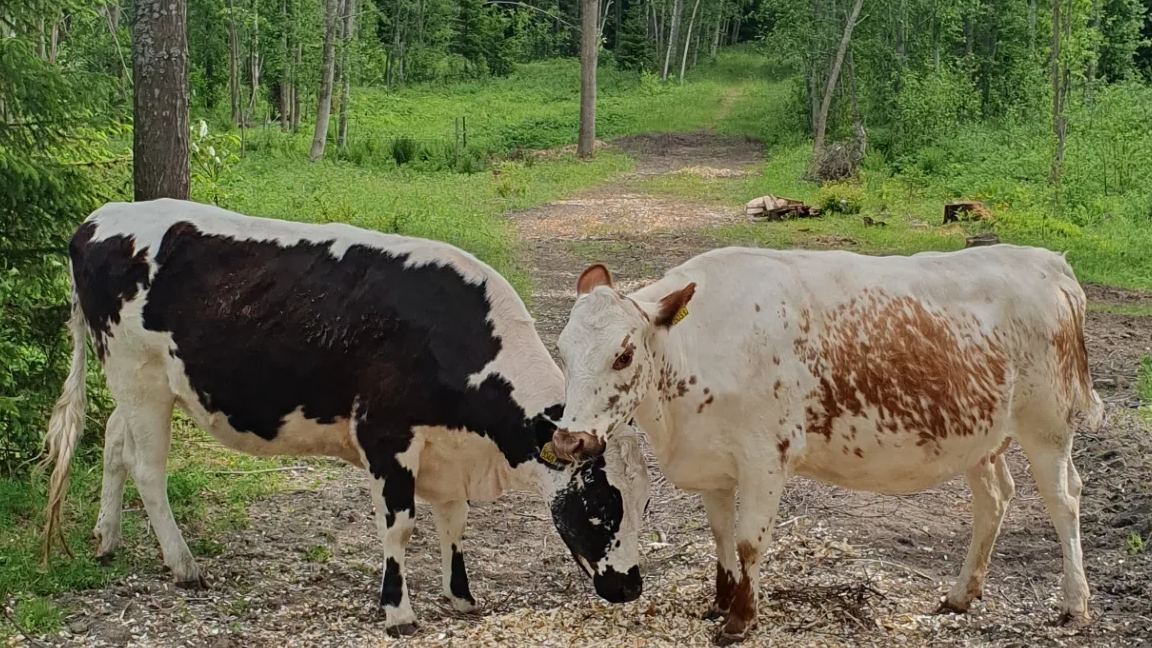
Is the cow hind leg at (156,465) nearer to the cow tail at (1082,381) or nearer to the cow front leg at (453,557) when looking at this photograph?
the cow front leg at (453,557)

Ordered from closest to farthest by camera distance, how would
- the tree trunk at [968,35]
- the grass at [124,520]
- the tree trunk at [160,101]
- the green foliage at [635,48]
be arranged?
the grass at [124,520]
the tree trunk at [160,101]
the tree trunk at [968,35]
the green foliage at [635,48]

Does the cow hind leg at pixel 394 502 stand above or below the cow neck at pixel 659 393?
below

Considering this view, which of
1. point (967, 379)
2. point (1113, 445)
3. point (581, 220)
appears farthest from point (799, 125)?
point (967, 379)

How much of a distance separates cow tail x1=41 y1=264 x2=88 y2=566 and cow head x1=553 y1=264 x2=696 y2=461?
304 centimetres

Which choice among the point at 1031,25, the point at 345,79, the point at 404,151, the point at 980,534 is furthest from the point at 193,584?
the point at 1031,25

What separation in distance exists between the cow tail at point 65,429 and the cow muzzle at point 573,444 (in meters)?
3.01

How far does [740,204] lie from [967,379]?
58.5ft

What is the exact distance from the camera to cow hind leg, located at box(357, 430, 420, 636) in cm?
555

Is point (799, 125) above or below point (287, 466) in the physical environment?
above

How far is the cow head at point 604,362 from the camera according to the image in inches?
183

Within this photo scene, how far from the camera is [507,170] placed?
29047mm

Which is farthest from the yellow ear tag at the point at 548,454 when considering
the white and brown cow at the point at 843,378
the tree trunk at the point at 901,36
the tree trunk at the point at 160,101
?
the tree trunk at the point at 901,36

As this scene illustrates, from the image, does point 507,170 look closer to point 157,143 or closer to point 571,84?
point 157,143

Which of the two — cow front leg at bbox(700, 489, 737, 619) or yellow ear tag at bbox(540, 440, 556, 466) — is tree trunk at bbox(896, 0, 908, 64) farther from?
yellow ear tag at bbox(540, 440, 556, 466)
